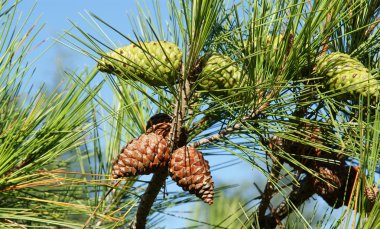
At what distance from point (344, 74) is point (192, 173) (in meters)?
0.27

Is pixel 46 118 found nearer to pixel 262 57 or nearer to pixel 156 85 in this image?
pixel 156 85

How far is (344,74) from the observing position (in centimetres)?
98

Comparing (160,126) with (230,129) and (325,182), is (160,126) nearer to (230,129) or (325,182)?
(230,129)

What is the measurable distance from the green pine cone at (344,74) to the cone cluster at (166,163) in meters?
0.23

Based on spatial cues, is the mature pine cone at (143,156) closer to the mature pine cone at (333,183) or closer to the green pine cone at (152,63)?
the green pine cone at (152,63)

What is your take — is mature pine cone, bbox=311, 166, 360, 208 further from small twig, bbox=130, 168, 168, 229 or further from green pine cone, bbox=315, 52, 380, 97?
small twig, bbox=130, 168, 168, 229

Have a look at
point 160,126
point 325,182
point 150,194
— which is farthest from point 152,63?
point 325,182

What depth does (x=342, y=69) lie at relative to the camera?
0.98 metres

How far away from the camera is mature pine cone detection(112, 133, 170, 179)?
0.92 meters

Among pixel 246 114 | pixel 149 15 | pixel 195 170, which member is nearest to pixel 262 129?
pixel 246 114

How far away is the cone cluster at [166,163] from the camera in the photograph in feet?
3.03

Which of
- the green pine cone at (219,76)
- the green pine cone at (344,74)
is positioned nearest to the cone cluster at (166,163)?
the green pine cone at (219,76)

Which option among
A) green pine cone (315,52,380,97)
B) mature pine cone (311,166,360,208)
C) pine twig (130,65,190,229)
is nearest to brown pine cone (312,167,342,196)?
mature pine cone (311,166,360,208)

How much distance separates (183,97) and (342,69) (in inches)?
9.5
